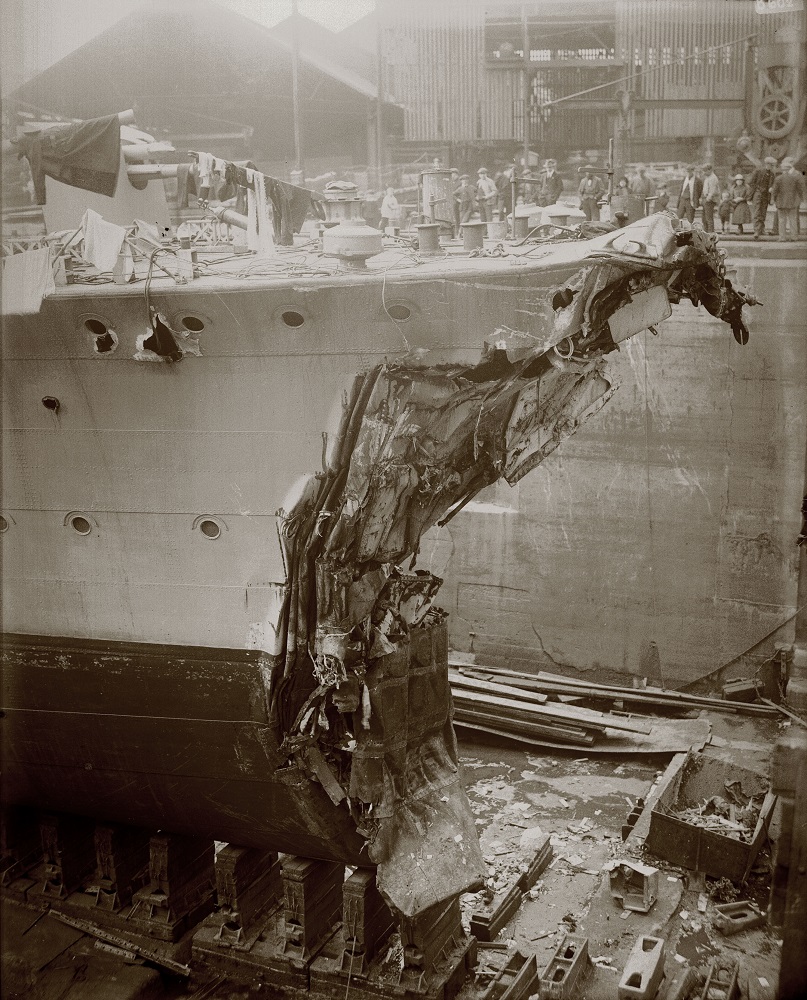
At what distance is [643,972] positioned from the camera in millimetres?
6191

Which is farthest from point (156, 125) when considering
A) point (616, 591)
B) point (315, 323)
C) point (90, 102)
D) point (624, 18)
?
point (616, 591)

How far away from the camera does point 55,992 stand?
22.3ft

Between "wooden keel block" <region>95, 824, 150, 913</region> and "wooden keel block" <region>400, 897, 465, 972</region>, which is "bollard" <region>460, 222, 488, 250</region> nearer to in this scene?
"wooden keel block" <region>400, 897, 465, 972</region>

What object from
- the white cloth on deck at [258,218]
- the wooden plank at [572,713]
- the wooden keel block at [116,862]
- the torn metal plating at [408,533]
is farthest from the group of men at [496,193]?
the wooden keel block at [116,862]

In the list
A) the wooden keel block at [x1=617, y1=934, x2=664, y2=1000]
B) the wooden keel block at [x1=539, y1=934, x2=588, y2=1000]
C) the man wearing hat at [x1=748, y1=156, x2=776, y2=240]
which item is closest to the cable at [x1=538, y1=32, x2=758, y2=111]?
the man wearing hat at [x1=748, y1=156, x2=776, y2=240]

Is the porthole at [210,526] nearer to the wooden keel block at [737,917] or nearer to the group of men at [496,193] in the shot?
the wooden keel block at [737,917]

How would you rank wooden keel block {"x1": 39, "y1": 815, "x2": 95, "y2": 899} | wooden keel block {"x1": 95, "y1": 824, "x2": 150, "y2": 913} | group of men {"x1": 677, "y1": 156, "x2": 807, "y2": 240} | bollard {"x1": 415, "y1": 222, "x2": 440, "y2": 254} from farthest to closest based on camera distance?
group of men {"x1": 677, "y1": 156, "x2": 807, "y2": 240}
wooden keel block {"x1": 39, "y1": 815, "x2": 95, "y2": 899}
wooden keel block {"x1": 95, "y1": 824, "x2": 150, "y2": 913}
bollard {"x1": 415, "y1": 222, "x2": 440, "y2": 254}

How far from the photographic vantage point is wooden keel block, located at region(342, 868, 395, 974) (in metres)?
6.48

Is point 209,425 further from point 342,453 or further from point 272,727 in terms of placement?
point 272,727

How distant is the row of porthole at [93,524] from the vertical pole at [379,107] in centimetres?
1135

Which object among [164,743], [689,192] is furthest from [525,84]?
[164,743]

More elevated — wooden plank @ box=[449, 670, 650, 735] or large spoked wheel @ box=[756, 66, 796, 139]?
large spoked wheel @ box=[756, 66, 796, 139]

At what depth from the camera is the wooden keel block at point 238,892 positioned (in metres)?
6.96

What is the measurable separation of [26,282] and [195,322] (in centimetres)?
127
